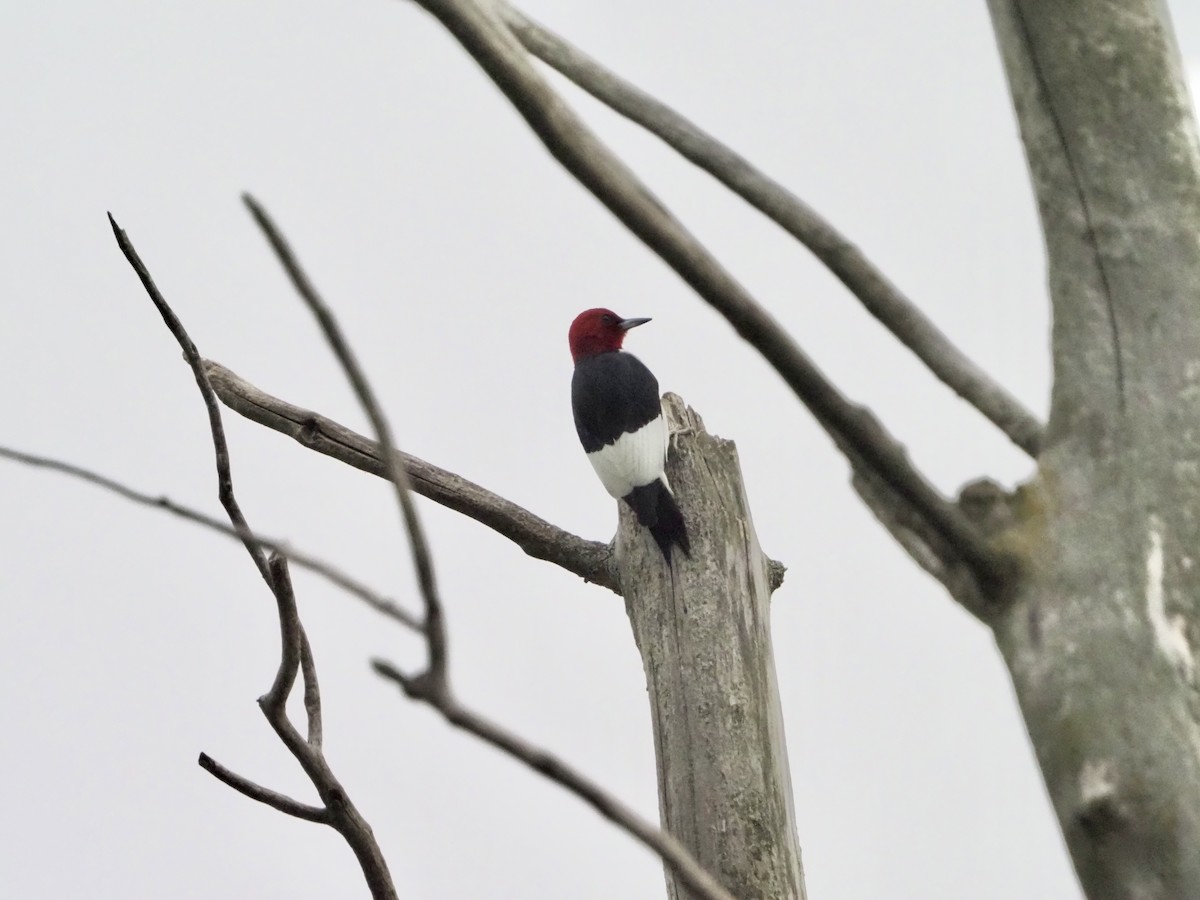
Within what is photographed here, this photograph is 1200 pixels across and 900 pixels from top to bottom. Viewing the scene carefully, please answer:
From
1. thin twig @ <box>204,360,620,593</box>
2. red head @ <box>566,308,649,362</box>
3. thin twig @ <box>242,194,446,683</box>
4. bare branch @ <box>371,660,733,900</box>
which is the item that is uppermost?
red head @ <box>566,308,649,362</box>

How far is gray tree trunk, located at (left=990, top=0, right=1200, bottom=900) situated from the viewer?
860mm

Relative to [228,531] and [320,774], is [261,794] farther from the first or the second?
[228,531]

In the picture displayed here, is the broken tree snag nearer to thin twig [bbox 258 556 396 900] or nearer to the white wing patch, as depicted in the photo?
the white wing patch

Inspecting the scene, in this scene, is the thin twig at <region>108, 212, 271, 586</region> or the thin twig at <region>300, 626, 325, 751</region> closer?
the thin twig at <region>108, 212, 271, 586</region>

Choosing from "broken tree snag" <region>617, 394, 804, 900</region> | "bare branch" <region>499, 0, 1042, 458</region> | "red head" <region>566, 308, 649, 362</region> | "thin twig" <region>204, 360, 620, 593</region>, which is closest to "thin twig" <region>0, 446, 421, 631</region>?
"bare branch" <region>499, 0, 1042, 458</region>

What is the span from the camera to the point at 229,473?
4.83ft

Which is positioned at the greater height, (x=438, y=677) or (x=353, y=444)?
(x=353, y=444)

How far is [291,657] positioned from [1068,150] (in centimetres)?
105

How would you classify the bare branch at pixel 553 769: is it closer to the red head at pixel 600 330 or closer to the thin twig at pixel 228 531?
the thin twig at pixel 228 531

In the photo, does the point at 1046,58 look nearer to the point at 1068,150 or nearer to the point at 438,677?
the point at 1068,150

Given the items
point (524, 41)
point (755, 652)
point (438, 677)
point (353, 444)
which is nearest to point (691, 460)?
point (755, 652)

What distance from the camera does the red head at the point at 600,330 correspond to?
5.00 meters

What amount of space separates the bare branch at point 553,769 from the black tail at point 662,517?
204 centimetres

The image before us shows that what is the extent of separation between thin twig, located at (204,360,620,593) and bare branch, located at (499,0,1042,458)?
187cm
